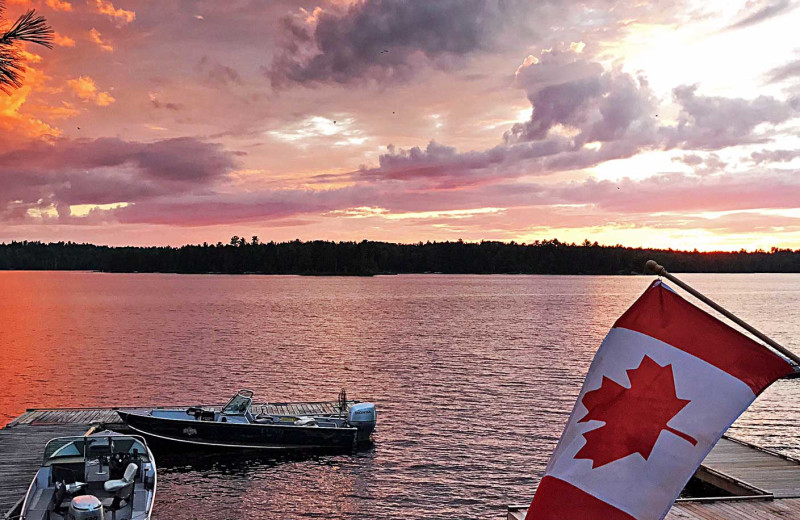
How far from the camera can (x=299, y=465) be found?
33562mm

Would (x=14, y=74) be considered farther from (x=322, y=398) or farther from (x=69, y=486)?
(x=322, y=398)

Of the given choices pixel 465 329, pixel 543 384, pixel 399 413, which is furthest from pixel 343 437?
pixel 465 329

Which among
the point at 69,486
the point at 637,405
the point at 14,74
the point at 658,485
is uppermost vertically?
the point at 14,74

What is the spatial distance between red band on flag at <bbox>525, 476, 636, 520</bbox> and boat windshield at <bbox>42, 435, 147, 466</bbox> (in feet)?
61.9

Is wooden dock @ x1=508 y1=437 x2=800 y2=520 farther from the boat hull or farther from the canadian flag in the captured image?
the boat hull

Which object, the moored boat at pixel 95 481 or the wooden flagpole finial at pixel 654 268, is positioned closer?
the wooden flagpole finial at pixel 654 268

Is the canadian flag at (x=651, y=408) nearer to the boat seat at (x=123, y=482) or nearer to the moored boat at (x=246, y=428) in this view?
the boat seat at (x=123, y=482)

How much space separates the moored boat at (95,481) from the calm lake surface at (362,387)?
15.8 ft

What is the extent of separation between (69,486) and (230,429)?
14.3 m

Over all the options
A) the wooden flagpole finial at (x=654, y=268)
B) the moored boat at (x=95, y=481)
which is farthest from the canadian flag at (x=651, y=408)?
the moored boat at (x=95, y=481)

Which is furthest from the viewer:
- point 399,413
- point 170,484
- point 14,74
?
point 399,413

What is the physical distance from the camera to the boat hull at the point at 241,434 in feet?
114

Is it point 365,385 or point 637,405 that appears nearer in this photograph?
point 637,405

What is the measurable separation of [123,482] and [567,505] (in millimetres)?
17926
